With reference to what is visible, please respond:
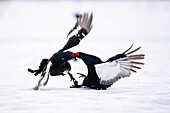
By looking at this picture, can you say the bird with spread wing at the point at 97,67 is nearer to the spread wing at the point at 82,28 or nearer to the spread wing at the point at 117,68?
the spread wing at the point at 117,68

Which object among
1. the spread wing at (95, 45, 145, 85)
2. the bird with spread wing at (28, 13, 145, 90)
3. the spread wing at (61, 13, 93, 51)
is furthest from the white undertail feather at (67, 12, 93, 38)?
the spread wing at (95, 45, 145, 85)

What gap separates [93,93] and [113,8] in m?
31.3

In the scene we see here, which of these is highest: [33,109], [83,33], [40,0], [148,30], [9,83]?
[40,0]

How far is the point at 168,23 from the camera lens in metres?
24.7

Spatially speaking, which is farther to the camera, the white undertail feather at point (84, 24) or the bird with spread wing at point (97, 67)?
the white undertail feather at point (84, 24)

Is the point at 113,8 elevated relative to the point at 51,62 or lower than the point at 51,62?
elevated

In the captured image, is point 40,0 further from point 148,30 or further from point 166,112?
point 166,112

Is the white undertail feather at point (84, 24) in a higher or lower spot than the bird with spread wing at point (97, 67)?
higher

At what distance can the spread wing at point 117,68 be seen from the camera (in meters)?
4.87

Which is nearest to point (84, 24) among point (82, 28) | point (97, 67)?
point (82, 28)

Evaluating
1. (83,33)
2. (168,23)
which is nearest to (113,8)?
(168,23)

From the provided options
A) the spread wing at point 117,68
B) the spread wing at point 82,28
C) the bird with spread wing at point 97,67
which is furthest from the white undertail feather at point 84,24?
the spread wing at point 117,68

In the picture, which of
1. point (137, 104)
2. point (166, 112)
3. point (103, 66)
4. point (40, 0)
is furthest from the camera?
point (40, 0)

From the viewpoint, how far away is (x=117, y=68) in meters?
4.94
